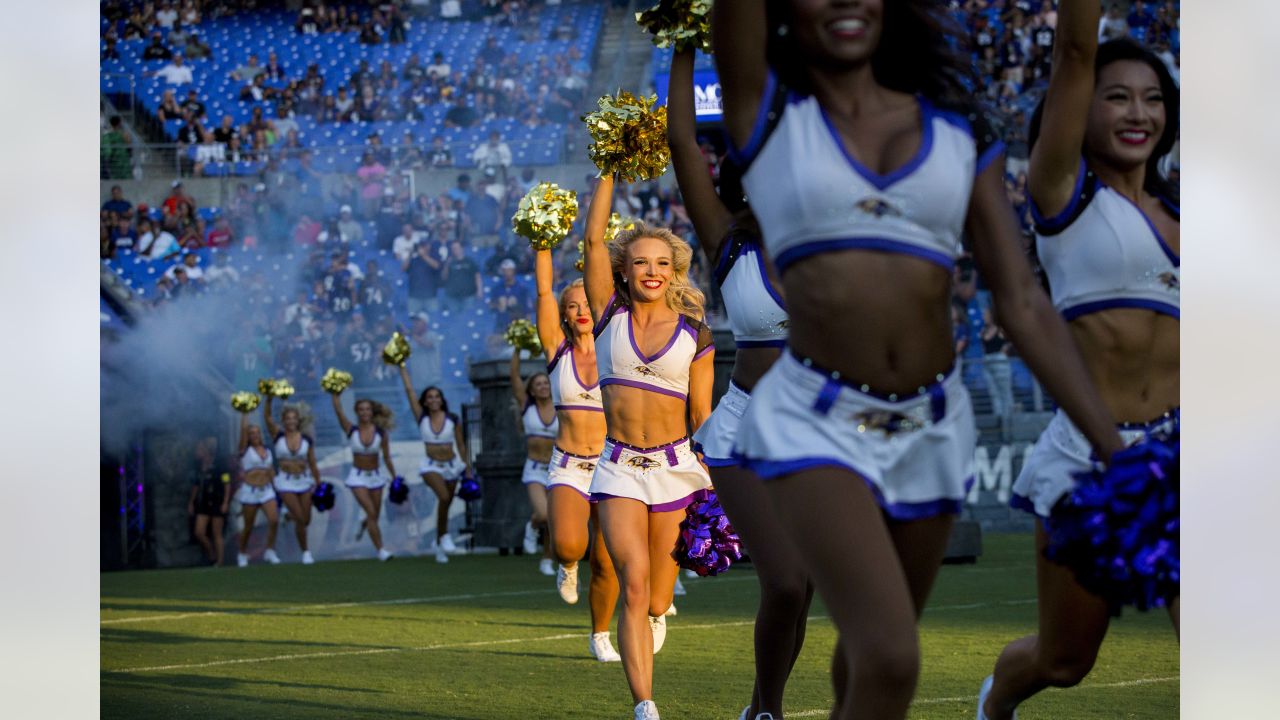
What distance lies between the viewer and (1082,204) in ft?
11.5

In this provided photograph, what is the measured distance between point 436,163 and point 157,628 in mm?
11227

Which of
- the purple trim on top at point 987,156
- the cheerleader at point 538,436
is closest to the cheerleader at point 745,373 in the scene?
the purple trim on top at point 987,156

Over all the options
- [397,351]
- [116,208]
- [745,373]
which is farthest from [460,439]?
[745,373]

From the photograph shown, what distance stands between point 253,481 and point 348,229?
14.3ft

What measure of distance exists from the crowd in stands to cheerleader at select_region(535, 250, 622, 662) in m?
8.82

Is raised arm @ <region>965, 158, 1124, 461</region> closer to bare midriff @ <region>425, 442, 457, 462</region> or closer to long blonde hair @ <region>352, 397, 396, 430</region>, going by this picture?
bare midriff @ <region>425, 442, 457, 462</region>

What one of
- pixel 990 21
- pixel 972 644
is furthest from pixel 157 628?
pixel 990 21

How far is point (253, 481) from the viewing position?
1570cm

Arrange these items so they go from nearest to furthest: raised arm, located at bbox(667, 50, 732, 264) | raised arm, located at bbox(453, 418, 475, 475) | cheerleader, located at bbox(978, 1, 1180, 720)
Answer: cheerleader, located at bbox(978, 1, 1180, 720)
raised arm, located at bbox(667, 50, 732, 264)
raised arm, located at bbox(453, 418, 475, 475)

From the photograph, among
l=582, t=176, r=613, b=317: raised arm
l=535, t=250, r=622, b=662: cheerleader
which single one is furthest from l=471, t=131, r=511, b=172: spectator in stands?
l=582, t=176, r=613, b=317: raised arm

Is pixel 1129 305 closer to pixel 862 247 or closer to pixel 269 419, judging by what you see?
pixel 862 247

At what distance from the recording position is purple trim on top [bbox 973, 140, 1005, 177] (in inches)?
113

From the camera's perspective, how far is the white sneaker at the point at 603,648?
6.79 m

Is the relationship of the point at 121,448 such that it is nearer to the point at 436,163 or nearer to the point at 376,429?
the point at 376,429
